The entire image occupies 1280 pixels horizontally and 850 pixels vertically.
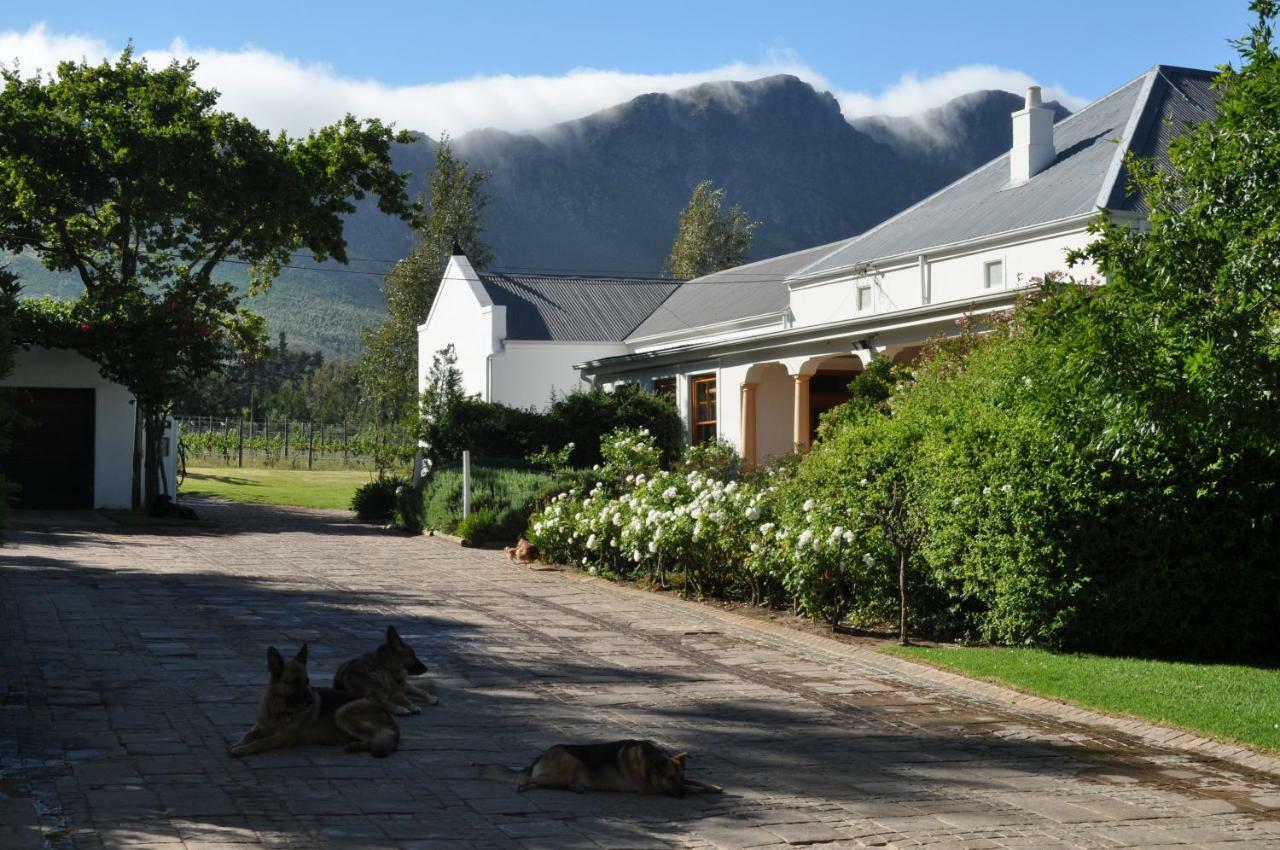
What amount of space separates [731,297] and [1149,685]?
27.8 m

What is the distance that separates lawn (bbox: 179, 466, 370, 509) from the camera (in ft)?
114

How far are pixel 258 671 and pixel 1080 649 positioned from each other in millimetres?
6964

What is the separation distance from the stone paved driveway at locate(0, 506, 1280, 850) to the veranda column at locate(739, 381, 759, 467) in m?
13.8

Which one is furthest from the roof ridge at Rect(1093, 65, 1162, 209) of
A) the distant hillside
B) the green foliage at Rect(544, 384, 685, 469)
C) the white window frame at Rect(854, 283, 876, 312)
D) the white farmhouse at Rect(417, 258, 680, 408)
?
the distant hillside

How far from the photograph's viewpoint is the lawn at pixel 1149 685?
28.5ft

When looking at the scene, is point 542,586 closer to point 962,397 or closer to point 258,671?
point 962,397

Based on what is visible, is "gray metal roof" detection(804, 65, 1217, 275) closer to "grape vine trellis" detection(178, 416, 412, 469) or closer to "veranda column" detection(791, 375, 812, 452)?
"veranda column" detection(791, 375, 812, 452)

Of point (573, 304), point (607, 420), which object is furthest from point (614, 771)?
point (573, 304)

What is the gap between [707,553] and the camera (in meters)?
15.2

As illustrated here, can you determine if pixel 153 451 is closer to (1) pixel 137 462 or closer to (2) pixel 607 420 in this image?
(1) pixel 137 462

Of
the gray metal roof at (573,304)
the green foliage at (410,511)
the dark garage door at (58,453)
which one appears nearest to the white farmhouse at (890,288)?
the gray metal roof at (573,304)

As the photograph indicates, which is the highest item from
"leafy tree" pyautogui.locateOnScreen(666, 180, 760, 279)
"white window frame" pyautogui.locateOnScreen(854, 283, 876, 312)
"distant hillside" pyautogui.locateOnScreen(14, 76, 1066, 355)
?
"distant hillside" pyautogui.locateOnScreen(14, 76, 1066, 355)

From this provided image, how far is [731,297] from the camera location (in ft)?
121

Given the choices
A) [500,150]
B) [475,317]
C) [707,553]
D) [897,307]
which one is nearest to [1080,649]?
[707,553]
